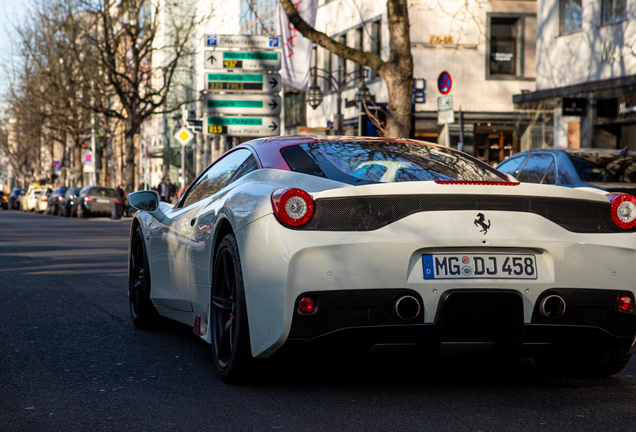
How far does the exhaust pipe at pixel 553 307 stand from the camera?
4.18 m

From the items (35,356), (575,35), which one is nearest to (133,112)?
(575,35)

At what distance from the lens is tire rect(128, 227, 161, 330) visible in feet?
21.3

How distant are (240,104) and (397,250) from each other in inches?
821

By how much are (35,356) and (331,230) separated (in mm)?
2334

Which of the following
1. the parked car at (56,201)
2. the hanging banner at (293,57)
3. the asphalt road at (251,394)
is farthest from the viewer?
the parked car at (56,201)

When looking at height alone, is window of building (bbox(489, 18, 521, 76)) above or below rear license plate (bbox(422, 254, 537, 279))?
above

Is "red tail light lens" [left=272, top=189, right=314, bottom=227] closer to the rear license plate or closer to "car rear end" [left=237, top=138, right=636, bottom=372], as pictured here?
"car rear end" [left=237, top=138, right=636, bottom=372]

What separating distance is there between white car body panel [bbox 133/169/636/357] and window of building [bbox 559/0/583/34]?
19465 millimetres

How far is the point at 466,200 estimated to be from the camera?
13.7ft

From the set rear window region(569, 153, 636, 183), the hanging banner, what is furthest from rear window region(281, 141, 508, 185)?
the hanging banner

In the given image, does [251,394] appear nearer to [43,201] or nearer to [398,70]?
[398,70]

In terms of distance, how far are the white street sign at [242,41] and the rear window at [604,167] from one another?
14.3 meters

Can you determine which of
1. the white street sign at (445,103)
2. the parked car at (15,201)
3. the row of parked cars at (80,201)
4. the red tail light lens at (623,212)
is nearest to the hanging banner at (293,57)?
the row of parked cars at (80,201)

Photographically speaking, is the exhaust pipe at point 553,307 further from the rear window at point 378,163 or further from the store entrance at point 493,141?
the store entrance at point 493,141
